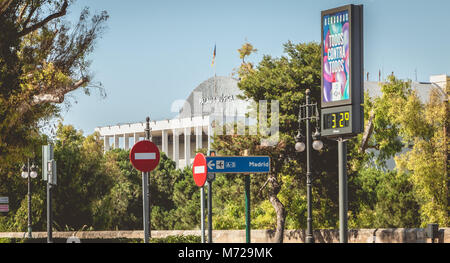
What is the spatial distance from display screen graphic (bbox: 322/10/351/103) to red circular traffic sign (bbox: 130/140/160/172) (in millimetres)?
8679

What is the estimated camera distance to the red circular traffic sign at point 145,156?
11617 millimetres

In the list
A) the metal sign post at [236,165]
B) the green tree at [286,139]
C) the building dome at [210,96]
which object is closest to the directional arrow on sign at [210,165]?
the metal sign post at [236,165]

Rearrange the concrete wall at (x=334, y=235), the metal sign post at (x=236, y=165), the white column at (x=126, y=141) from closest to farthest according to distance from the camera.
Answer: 1. the metal sign post at (x=236, y=165)
2. the concrete wall at (x=334, y=235)
3. the white column at (x=126, y=141)

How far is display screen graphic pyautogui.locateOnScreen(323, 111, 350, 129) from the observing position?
19.0 meters

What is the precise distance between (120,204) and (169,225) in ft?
17.3

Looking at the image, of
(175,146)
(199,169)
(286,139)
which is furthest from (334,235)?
(175,146)

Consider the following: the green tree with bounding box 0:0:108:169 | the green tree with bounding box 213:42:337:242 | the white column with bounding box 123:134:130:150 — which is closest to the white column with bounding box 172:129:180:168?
the white column with bounding box 123:134:130:150

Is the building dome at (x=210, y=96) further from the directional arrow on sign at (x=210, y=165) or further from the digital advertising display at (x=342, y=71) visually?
the directional arrow on sign at (x=210, y=165)

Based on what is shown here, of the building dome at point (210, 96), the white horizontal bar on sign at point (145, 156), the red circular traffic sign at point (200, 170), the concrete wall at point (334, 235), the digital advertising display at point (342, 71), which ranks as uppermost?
the building dome at point (210, 96)

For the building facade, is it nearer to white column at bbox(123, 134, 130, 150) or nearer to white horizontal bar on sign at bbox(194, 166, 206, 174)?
white column at bbox(123, 134, 130, 150)

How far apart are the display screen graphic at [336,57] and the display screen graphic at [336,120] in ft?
1.34

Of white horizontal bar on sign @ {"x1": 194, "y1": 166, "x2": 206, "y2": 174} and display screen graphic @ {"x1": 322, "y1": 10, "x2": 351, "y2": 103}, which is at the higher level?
display screen graphic @ {"x1": 322, "y1": 10, "x2": 351, "y2": 103}

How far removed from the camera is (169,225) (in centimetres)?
7056

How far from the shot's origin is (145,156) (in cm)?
1171
